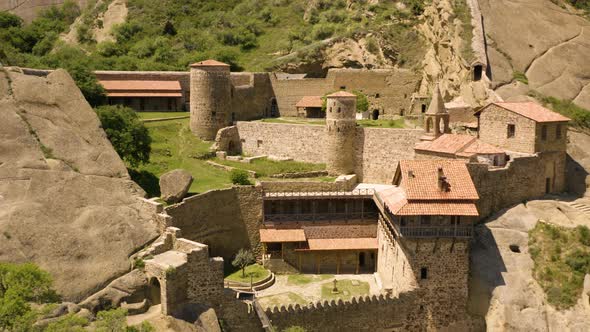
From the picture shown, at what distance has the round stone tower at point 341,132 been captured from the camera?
3847cm

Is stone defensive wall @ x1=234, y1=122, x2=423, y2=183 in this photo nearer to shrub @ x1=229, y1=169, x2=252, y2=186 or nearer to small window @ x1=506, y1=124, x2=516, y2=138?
small window @ x1=506, y1=124, x2=516, y2=138

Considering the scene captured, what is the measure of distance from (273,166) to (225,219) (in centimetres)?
680

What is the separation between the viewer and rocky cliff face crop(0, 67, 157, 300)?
2269 centimetres

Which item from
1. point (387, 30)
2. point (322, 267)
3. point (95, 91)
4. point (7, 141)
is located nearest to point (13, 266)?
point (7, 141)

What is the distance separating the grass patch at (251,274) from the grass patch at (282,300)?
2029 mm

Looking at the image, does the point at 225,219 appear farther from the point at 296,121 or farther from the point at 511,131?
the point at 511,131

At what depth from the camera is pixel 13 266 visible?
66.9ft

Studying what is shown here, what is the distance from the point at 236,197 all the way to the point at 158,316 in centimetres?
1278

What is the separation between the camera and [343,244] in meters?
34.6

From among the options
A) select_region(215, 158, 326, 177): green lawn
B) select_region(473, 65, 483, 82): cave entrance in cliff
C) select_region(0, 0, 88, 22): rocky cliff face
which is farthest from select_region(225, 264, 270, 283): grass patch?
→ select_region(0, 0, 88, 22): rocky cliff face

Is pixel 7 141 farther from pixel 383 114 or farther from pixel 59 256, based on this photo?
pixel 383 114

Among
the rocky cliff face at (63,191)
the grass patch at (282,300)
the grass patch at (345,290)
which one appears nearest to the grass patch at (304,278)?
the grass patch at (345,290)

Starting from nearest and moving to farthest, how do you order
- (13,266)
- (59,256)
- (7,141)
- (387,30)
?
(13,266), (59,256), (7,141), (387,30)

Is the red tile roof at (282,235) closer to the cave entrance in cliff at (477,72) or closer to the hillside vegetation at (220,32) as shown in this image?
the cave entrance in cliff at (477,72)
